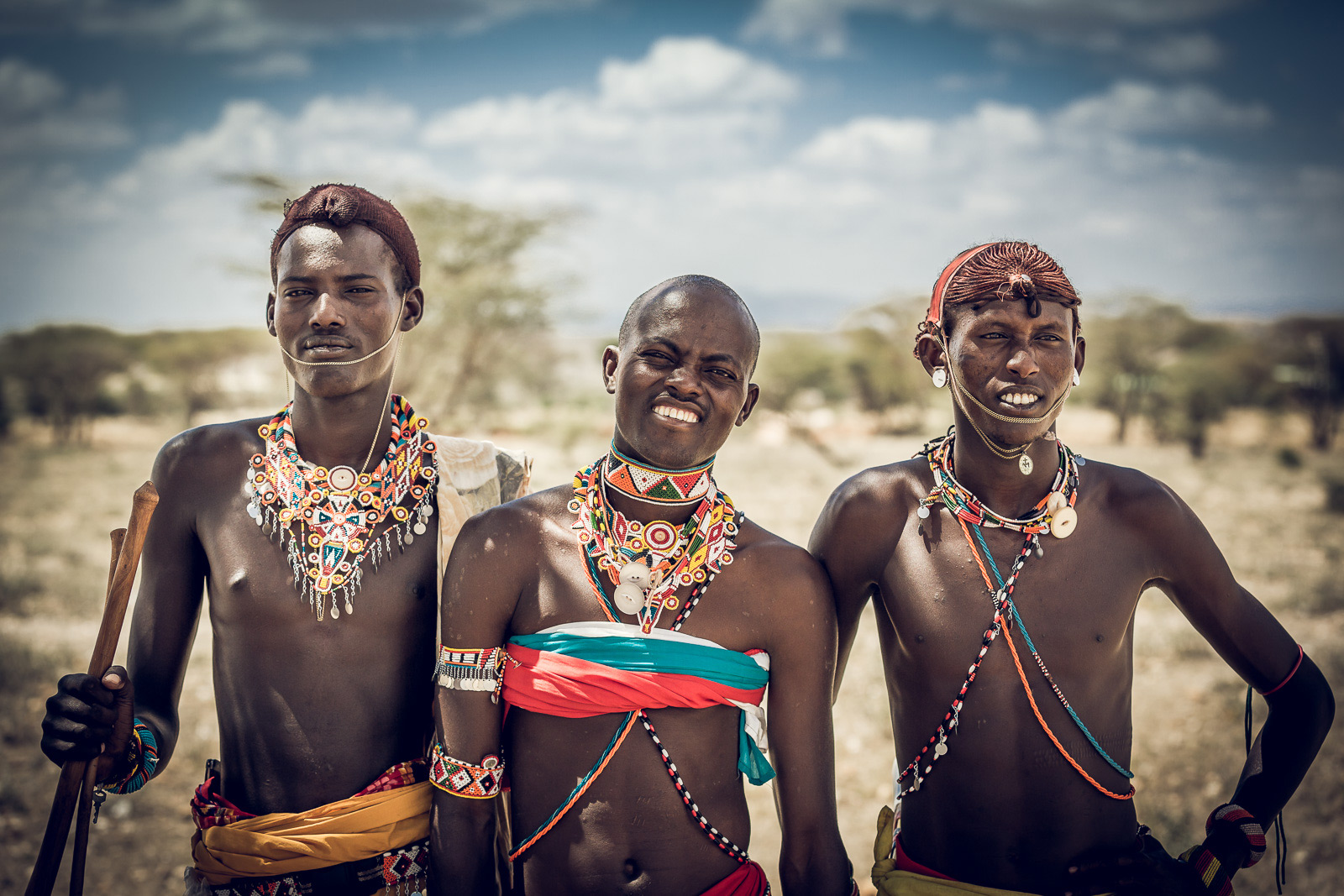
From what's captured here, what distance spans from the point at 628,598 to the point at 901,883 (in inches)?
44.6

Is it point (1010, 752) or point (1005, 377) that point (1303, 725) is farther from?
point (1005, 377)

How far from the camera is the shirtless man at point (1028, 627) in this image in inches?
99.5

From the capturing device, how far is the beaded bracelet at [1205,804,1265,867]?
2.49 m

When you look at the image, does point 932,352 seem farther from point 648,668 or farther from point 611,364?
point 648,668

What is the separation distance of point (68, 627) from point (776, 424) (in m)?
19.0

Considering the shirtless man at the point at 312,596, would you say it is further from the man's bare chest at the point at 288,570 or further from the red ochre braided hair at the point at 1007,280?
the red ochre braided hair at the point at 1007,280

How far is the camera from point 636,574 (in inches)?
93.7

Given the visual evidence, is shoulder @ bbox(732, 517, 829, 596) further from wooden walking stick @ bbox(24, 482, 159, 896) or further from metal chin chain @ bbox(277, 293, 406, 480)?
wooden walking stick @ bbox(24, 482, 159, 896)

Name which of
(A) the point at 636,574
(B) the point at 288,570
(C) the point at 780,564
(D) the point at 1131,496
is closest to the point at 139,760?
(B) the point at 288,570

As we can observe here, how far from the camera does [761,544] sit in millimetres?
2471

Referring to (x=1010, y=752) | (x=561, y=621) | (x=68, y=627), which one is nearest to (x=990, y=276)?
(x=1010, y=752)

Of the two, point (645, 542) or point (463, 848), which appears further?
point (645, 542)

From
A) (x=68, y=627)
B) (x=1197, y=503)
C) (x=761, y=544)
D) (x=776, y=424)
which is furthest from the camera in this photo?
(x=776, y=424)

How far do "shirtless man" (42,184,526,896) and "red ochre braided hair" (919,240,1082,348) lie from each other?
1614mm
